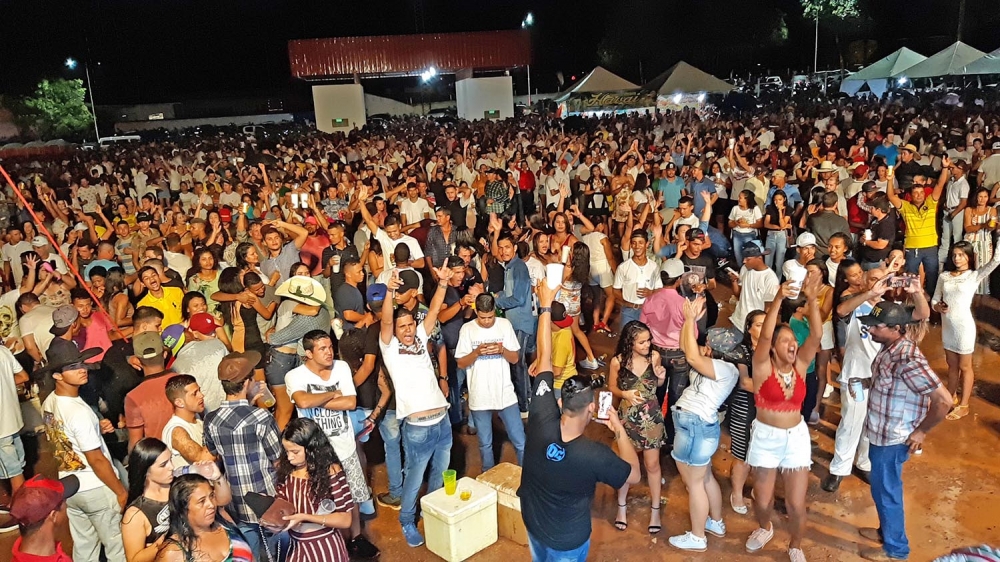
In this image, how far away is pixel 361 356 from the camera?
5258mm

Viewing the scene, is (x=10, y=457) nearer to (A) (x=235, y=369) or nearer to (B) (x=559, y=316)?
(A) (x=235, y=369)

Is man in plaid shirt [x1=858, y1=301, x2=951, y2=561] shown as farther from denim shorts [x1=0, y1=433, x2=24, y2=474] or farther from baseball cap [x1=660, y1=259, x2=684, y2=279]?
denim shorts [x1=0, y1=433, x2=24, y2=474]

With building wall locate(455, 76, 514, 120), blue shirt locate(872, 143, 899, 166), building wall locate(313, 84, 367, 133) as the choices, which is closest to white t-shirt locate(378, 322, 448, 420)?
blue shirt locate(872, 143, 899, 166)

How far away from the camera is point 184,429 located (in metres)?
3.95

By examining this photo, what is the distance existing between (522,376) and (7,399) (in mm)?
3722

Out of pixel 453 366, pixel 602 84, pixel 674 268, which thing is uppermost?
pixel 602 84

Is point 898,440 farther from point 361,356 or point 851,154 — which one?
point 851,154

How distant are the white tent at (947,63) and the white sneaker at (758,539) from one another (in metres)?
17.6

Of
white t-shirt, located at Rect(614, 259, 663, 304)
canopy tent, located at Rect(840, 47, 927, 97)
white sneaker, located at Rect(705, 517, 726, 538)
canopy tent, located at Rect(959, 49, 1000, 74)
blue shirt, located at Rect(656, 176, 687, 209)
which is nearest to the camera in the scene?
white sneaker, located at Rect(705, 517, 726, 538)

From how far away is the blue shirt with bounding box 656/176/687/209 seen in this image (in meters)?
10.5

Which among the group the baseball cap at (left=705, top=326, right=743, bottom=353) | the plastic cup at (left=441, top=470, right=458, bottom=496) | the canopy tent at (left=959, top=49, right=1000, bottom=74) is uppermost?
the canopy tent at (left=959, top=49, right=1000, bottom=74)

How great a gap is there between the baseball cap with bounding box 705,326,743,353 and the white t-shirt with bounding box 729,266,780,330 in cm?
145

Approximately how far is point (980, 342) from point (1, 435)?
875 cm

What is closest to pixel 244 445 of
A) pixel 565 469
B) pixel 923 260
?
pixel 565 469
